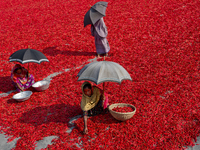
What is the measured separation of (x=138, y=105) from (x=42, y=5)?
18060 millimetres

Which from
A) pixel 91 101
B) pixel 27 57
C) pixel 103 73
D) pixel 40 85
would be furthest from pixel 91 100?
pixel 27 57

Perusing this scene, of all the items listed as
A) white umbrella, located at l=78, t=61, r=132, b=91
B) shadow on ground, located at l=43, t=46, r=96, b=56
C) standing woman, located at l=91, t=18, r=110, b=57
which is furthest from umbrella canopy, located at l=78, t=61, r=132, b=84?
shadow on ground, located at l=43, t=46, r=96, b=56

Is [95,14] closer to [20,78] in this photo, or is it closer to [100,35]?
[100,35]

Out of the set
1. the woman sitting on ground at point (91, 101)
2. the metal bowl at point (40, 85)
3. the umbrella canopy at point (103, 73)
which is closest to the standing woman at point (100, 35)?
the metal bowl at point (40, 85)

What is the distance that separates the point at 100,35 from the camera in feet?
33.9

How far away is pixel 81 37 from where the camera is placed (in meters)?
13.6

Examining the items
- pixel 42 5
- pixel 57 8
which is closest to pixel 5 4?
pixel 42 5

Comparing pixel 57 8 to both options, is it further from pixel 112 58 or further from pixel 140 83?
pixel 140 83

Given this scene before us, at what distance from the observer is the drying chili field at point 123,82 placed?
5879 mm

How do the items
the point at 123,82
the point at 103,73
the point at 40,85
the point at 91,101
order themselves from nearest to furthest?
the point at 103,73
the point at 91,101
the point at 40,85
the point at 123,82

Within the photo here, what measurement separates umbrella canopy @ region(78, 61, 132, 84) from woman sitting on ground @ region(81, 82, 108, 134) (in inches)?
18.8

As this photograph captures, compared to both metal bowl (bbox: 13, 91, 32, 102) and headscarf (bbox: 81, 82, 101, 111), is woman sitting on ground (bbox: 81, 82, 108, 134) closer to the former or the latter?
headscarf (bbox: 81, 82, 101, 111)

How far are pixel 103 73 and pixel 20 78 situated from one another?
4.60 m

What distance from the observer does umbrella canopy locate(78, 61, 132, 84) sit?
5451mm
